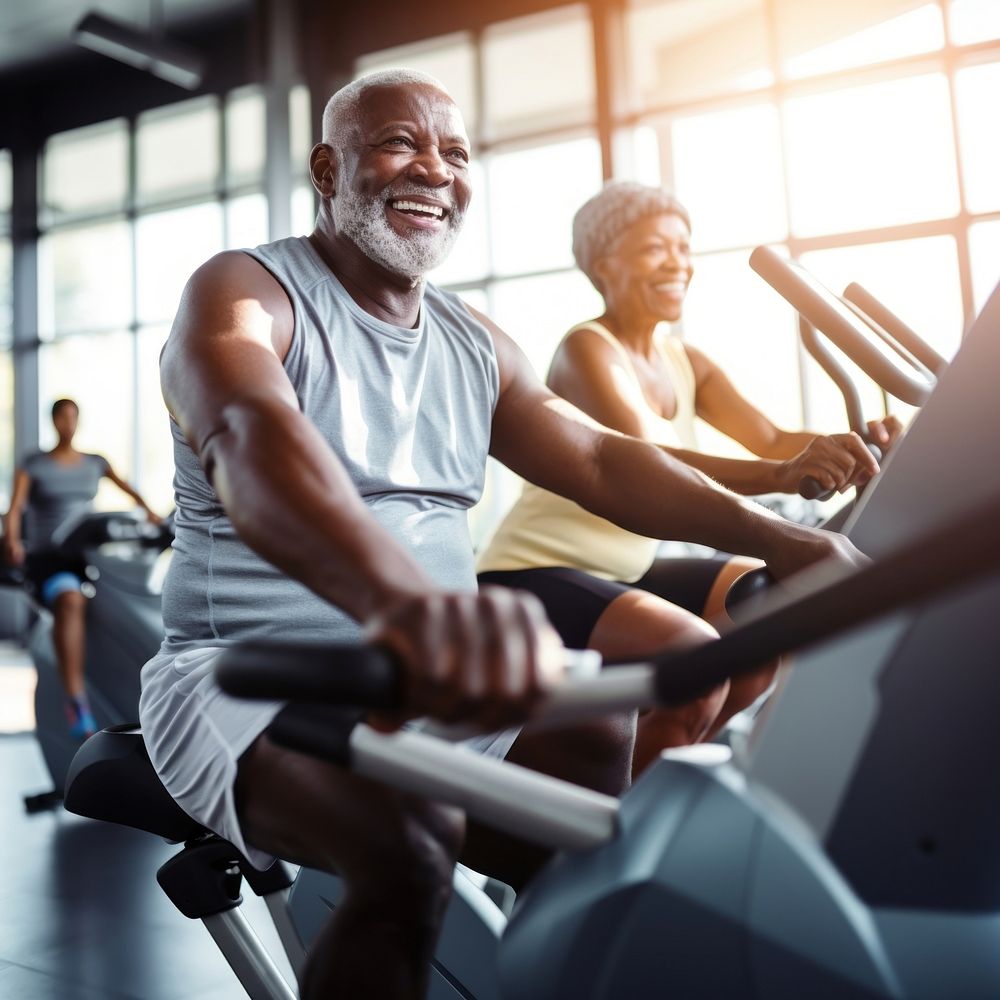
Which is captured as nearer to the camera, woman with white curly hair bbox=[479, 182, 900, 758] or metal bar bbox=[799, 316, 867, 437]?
woman with white curly hair bbox=[479, 182, 900, 758]

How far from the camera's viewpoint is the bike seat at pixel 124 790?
1.11 metres

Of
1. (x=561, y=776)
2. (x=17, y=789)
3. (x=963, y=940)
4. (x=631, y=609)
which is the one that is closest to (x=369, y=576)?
(x=963, y=940)

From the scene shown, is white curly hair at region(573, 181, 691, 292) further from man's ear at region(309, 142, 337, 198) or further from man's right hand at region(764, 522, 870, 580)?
man's right hand at region(764, 522, 870, 580)

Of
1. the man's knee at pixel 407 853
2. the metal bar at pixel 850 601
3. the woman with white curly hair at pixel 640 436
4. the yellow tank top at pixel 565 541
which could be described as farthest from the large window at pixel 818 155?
the metal bar at pixel 850 601

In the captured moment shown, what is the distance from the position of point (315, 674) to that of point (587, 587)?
1044 millimetres

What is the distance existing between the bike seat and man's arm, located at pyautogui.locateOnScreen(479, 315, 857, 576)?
58cm

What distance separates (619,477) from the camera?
1.32 meters

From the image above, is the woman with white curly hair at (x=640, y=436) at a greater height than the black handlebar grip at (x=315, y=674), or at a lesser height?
greater

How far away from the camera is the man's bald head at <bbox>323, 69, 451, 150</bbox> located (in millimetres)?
1276

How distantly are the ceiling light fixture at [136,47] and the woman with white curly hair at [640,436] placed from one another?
4.93m

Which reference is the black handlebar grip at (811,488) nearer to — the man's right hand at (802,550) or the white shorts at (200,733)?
the man's right hand at (802,550)

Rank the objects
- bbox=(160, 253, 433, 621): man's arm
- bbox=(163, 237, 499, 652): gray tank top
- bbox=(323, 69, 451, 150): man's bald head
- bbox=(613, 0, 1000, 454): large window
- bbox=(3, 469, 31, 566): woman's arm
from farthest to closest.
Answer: bbox=(613, 0, 1000, 454): large window → bbox=(3, 469, 31, 566): woman's arm → bbox=(323, 69, 451, 150): man's bald head → bbox=(163, 237, 499, 652): gray tank top → bbox=(160, 253, 433, 621): man's arm

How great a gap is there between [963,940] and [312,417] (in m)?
0.76

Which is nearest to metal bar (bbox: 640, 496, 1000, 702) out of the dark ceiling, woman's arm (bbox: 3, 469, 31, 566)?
woman's arm (bbox: 3, 469, 31, 566)
